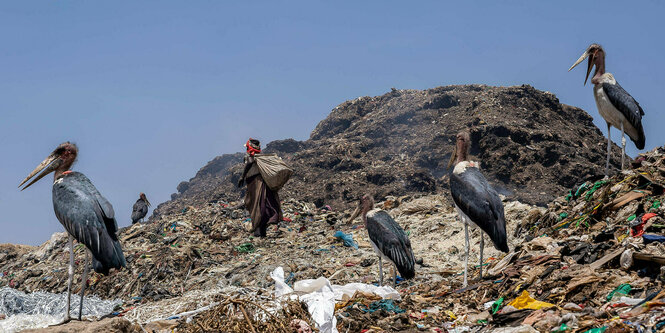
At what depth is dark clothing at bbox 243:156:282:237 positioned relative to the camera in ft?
36.4

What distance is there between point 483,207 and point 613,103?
3.78m

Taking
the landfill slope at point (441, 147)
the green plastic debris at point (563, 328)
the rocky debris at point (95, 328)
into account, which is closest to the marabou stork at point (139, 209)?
the landfill slope at point (441, 147)

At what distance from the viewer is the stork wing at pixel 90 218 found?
17.4 feet

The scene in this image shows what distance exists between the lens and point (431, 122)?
25531 millimetres

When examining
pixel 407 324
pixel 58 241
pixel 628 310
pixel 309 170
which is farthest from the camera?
pixel 309 170

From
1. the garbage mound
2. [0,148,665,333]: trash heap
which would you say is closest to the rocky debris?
[0,148,665,333]: trash heap

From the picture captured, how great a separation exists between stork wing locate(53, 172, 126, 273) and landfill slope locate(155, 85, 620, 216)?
40.4 feet

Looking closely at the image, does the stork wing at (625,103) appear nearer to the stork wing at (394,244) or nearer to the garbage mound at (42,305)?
the stork wing at (394,244)

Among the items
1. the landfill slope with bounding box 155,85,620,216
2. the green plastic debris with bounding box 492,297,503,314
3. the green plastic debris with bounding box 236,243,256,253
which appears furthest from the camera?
the landfill slope with bounding box 155,85,620,216

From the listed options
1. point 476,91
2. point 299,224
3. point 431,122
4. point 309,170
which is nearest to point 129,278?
point 299,224

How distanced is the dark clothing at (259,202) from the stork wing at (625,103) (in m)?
6.70

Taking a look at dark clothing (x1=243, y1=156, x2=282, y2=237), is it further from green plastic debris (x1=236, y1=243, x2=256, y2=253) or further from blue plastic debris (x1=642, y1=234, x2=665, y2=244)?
blue plastic debris (x1=642, y1=234, x2=665, y2=244)

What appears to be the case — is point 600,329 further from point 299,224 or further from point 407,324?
point 299,224

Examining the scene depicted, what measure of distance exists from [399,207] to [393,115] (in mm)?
14711
